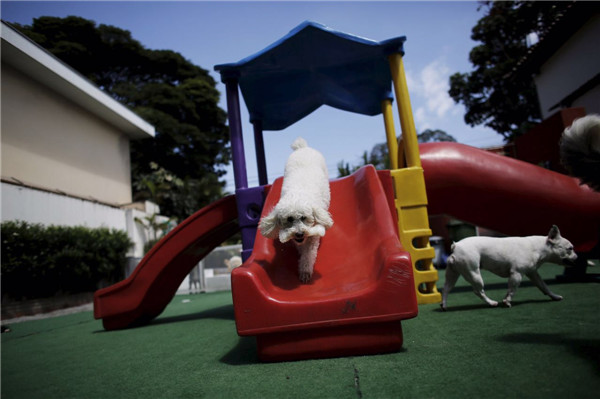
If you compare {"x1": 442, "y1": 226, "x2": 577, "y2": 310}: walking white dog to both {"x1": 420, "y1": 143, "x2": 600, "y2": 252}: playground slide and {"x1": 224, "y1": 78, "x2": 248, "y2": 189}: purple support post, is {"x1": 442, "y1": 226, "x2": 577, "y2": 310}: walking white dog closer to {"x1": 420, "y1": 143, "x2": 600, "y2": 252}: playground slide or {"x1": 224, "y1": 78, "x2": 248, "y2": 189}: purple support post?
{"x1": 420, "y1": 143, "x2": 600, "y2": 252}: playground slide

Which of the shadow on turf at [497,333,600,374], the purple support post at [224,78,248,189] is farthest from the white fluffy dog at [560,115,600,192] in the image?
the purple support post at [224,78,248,189]

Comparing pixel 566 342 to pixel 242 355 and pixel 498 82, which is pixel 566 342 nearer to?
pixel 242 355

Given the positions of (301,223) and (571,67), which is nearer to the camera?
(301,223)

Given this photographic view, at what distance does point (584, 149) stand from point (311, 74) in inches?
151

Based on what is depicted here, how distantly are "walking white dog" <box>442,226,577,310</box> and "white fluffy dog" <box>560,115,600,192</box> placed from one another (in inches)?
53.5

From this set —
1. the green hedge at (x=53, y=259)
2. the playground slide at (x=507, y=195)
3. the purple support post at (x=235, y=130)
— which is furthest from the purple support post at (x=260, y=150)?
the green hedge at (x=53, y=259)

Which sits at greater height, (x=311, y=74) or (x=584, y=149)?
(x=311, y=74)

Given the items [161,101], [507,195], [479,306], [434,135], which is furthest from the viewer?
[434,135]

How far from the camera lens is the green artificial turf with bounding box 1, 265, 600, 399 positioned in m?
1.54

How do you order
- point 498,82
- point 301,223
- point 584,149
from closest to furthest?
point 584,149 → point 301,223 → point 498,82

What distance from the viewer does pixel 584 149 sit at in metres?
1.75

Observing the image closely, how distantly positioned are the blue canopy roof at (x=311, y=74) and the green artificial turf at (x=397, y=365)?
3.06 metres

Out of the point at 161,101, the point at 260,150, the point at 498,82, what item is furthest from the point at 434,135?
the point at 260,150

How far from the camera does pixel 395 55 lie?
Answer: 13.8ft
